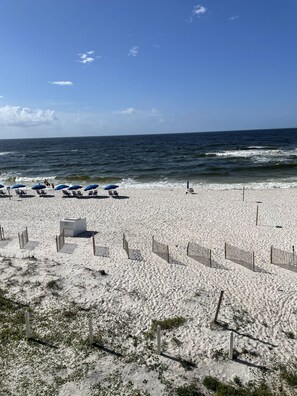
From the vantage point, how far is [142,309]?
1098 centimetres

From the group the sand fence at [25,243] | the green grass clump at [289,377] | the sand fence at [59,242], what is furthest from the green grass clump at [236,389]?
the sand fence at [25,243]

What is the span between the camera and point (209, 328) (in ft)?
32.6

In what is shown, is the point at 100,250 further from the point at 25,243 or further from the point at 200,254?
the point at 200,254

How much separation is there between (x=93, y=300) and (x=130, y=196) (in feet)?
65.2

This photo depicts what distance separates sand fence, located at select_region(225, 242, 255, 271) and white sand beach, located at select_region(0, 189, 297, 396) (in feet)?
1.51

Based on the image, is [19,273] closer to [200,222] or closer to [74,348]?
[74,348]

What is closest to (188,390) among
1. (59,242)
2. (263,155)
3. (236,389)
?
(236,389)

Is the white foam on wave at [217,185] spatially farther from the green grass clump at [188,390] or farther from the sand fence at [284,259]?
the green grass clump at [188,390]

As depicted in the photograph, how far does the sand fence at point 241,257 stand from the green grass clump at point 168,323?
5230 mm

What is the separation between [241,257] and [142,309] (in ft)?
20.4

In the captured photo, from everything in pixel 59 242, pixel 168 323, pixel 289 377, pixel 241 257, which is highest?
pixel 59 242

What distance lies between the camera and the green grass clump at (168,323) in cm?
995

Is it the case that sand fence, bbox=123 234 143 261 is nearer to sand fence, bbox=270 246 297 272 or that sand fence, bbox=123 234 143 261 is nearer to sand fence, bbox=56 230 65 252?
sand fence, bbox=56 230 65 252

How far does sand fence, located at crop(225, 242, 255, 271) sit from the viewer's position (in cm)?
1441
